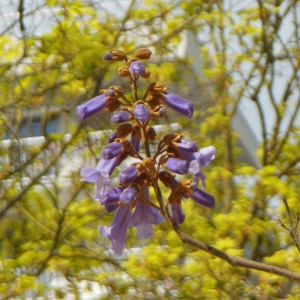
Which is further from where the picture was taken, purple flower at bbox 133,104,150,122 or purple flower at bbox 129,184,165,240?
purple flower at bbox 129,184,165,240

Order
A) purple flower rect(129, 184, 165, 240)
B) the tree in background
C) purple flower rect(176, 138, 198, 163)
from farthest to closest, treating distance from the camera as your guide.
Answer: the tree in background → purple flower rect(129, 184, 165, 240) → purple flower rect(176, 138, 198, 163)

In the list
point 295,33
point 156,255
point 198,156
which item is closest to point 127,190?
point 198,156

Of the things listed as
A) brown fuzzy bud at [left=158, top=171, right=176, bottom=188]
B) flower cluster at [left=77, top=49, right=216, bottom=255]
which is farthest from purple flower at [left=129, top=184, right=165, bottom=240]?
brown fuzzy bud at [left=158, top=171, right=176, bottom=188]

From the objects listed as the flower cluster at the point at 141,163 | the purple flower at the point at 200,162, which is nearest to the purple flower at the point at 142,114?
the flower cluster at the point at 141,163

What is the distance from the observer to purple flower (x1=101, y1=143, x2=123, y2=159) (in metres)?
2.39

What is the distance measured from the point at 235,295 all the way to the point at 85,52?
91.0 inches

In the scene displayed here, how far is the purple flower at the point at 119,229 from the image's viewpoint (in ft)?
8.23

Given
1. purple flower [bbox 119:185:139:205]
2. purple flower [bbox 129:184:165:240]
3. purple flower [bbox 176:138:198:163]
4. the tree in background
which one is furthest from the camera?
the tree in background

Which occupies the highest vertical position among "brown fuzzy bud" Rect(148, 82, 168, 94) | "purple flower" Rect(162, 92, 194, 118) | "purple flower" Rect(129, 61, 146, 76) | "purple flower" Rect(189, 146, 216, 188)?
"purple flower" Rect(129, 61, 146, 76)

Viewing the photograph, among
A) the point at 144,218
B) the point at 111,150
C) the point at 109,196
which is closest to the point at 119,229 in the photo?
the point at 144,218

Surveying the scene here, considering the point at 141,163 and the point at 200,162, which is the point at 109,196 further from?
the point at 200,162

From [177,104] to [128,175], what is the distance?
0.32 meters

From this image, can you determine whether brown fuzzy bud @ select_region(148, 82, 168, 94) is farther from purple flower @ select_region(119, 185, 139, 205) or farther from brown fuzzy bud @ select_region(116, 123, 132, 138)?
purple flower @ select_region(119, 185, 139, 205)

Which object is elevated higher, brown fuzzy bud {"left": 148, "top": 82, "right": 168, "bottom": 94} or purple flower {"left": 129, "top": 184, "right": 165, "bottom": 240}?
brown fuzzy bud {"left": 148, "top": 82, "right": 168, "bottom": 94}
